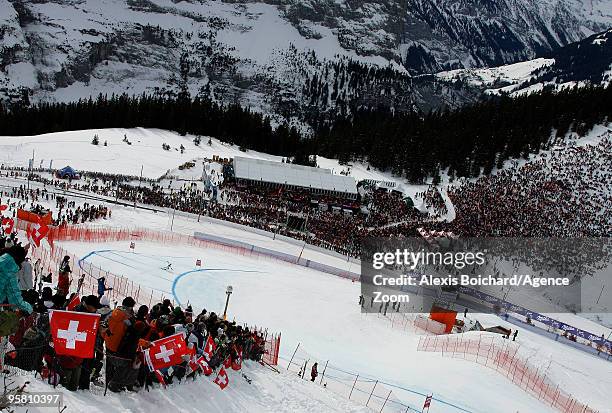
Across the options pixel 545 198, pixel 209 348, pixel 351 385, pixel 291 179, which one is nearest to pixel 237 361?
pixel 209 348

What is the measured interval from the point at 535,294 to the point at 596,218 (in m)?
24.6

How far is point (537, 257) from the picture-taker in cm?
5278

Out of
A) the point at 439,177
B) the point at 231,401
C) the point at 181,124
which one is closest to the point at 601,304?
the point at 439,177

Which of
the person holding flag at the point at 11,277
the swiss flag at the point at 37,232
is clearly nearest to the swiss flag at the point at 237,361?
the person holding flag at the point at 11,277

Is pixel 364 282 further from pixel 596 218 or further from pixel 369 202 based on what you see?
pixel 596 218

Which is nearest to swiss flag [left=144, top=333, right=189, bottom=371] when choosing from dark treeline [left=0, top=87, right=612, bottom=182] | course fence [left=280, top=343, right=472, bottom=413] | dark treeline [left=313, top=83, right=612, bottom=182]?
course fence [left=280, top=343, right=472, bottom=413]

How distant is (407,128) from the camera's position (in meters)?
101

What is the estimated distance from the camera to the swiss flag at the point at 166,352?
33.4ft

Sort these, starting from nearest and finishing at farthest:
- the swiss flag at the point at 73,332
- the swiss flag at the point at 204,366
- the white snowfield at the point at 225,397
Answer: the swiss flag at the point at 73,332 → the white snowfield at the point at 225,397 → the swiss flag at the point at 204,366

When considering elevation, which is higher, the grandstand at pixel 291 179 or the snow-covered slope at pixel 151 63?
the snow-covered slope at pixel 151 63

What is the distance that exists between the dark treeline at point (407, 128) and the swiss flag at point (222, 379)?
240 ft

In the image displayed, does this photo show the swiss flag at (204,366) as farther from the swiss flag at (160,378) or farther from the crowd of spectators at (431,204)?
the crowd of spectators at (431,204)

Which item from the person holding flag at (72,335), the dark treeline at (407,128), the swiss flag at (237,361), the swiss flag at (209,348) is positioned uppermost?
the dark treeline at (407,128)

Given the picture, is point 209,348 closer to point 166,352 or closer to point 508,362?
point 166,352
